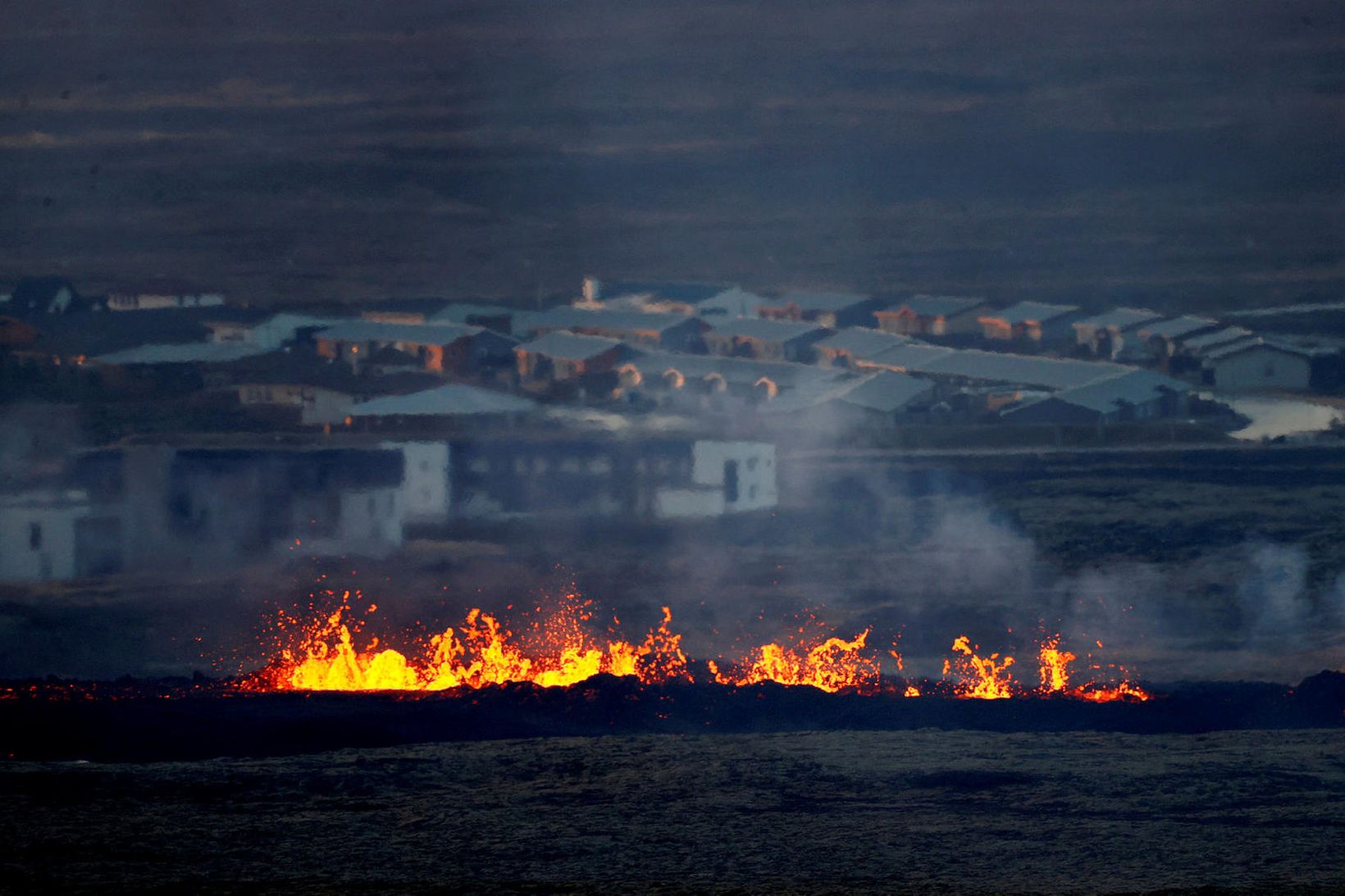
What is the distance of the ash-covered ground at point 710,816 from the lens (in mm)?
9328

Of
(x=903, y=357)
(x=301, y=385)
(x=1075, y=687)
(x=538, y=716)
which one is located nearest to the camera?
(x=538, y=716)

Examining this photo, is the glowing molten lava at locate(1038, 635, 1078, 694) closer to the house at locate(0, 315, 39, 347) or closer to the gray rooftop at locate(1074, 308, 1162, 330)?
the gray rooftop at locate(1074, 308, 1162, 330)

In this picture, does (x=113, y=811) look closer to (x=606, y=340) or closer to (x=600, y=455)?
(x=600, y=455)

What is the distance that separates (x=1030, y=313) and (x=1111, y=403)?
3.78m

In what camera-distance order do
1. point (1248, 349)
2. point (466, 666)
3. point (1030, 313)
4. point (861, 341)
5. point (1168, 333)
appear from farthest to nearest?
point (1030, 313), point (1168, 333), point (861, 341), point (1248, 349), point (466, 666)

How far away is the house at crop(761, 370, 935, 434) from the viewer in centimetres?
2527

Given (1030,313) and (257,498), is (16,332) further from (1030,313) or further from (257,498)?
(1030,313)

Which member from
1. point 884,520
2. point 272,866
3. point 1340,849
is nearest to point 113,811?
point 272,866

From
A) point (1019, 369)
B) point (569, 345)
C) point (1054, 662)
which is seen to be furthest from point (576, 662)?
point (1019, 369)

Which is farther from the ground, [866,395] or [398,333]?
[398,333]

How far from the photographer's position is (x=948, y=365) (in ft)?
87.6

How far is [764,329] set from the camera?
1081 inches

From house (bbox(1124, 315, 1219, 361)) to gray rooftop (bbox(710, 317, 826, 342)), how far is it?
6.09m

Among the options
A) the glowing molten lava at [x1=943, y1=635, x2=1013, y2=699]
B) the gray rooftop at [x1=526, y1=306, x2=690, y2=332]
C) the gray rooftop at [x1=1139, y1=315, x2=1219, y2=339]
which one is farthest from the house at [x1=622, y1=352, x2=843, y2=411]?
the gray rooftop at [x1=1139, y1=315, x2=1219, y2=339]
